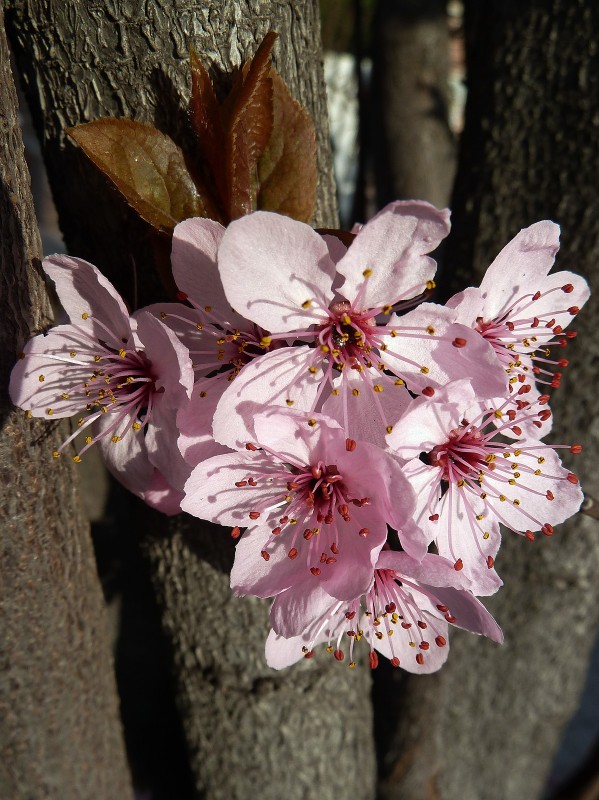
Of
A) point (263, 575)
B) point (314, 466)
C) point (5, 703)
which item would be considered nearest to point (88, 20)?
point (314, 466)

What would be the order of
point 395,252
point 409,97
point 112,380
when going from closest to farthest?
point 395,252 → point 112,380 → point 409,97

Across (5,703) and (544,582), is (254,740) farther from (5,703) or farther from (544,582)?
(544,582)

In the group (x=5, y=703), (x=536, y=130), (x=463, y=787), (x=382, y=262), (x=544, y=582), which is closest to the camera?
(x=382, y=262)

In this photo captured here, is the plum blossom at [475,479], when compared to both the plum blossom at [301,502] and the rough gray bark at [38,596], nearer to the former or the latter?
the plum blossom at [301,502]

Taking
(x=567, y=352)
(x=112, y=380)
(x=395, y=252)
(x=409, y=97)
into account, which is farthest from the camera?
(x=409, y=97)

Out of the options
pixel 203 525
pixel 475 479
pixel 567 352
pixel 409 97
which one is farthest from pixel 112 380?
pixel 409 97

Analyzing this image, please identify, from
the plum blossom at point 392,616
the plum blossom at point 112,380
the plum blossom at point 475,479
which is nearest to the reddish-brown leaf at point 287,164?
the plum blossom at point 112,380

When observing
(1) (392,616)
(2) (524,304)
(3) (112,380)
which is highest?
(2) (524,304)

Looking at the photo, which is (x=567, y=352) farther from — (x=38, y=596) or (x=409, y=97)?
(x=409, y=97)
